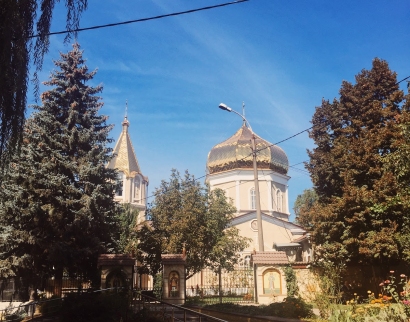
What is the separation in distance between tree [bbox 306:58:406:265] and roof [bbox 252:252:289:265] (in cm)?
204

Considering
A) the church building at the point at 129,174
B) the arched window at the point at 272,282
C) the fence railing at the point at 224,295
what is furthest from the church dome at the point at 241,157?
the arched window at the point at 272,282

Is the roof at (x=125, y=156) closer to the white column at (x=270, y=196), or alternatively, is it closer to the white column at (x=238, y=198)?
the white column at (x=238, y=198)

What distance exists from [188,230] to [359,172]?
978 centimetres

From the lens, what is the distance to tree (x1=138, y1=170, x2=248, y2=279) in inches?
863

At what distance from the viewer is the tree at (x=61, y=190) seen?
16406mm

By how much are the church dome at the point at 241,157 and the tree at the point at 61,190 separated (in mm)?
16795

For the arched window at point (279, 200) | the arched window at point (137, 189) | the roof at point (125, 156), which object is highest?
the roof at point (125, 156)

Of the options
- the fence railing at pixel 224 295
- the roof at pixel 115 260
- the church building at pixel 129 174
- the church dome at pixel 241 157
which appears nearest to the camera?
the roof at pixel 115 260

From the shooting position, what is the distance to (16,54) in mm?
5234

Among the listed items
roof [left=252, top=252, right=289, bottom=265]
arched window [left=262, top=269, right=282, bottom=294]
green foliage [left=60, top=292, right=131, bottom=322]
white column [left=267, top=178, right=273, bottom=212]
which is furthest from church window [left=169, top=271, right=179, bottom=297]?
white column [left=267, top=178, right=273, bottom=212]

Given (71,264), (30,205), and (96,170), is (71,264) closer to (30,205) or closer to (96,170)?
(30,205)

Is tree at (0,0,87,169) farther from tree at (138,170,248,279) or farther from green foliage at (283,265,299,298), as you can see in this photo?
tree at (138,170,248,279)

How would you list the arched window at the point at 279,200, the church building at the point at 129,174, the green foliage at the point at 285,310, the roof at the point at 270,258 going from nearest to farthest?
the green foliage at the point at 285,310, the roof at the point at 270,258, the arched window at the point at 279,200, the church building at the point at 129,174

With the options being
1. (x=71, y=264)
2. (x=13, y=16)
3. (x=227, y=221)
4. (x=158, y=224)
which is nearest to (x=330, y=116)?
(x=227, y=221)
